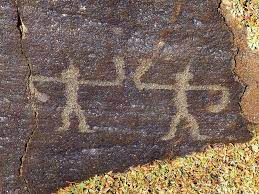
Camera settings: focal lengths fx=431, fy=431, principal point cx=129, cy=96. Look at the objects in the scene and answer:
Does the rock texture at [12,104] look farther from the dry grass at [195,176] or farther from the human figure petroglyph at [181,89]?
the human figure petroglyph at [181,89]

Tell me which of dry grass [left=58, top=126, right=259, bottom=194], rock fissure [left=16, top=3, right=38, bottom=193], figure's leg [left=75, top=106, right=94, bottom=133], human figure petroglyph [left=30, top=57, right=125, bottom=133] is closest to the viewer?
rock fissure [left=16, top=3, right=38, bottom=193]

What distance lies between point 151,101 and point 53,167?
0.46m

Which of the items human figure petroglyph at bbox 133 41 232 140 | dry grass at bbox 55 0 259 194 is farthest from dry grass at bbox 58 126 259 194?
human figure petroglyph at bbox 133 41 232 140

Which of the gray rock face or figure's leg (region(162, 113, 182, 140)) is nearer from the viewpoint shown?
the gray rock face

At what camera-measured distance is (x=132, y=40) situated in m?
1.37

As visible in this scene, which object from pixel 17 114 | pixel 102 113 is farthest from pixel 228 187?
pixel 17 114

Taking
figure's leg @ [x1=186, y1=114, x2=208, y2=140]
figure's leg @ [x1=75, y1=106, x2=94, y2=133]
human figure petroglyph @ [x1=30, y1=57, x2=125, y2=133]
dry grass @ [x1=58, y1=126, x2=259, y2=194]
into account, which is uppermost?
human figure petroglyph @ [x1=30, y1=57, x2=125, y2=133]

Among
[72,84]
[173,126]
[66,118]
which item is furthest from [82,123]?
[173,126]

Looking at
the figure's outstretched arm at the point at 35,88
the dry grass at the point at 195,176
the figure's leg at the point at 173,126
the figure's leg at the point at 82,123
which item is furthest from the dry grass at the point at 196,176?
the figure's outstretched arm at the point at 35,88


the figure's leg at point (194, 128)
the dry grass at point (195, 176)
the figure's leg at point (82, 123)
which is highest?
the figure's leg at point (82, 123)

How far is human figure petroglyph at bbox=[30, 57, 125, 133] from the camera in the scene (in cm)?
142

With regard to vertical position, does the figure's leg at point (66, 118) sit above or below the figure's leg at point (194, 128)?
above

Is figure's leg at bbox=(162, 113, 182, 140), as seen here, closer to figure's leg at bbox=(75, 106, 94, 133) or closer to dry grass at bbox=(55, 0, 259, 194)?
dry grass at bbox=(55, 0, 259, 194)

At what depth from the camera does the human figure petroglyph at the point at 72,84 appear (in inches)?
56.1
